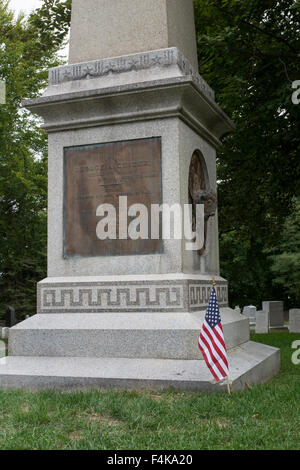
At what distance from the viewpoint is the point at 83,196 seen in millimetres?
8039

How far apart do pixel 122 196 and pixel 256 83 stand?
7.09m

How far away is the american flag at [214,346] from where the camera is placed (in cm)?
578

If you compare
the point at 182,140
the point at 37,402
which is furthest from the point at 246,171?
the point at 37,402

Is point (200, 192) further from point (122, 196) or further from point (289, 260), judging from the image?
point (289, 260)

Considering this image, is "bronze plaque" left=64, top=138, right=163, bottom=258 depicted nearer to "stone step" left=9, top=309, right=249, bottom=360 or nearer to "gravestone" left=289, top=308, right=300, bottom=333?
Answer: "stone step" left=9, top=309, right=249, bottom=360

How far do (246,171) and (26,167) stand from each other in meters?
10.6

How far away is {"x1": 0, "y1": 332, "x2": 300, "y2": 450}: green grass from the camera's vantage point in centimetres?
431

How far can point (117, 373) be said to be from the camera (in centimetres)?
627

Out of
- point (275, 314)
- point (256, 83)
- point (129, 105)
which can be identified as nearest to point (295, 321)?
point (275, 314)

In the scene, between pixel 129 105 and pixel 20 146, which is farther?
pixel 20 146

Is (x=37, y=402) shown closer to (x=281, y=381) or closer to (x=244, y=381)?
(x=244, y=381)
